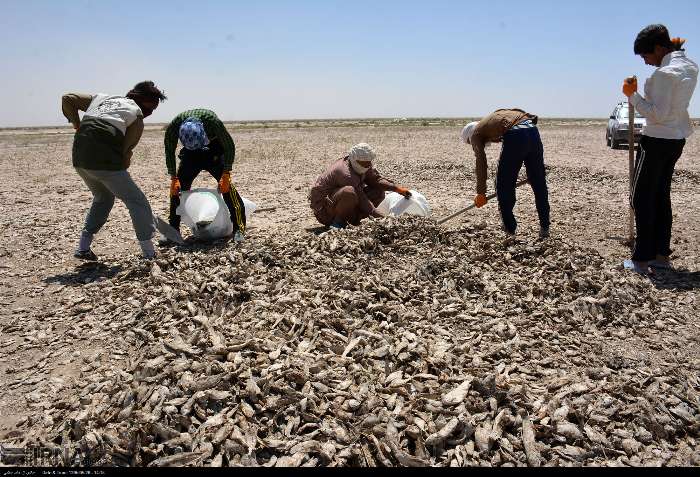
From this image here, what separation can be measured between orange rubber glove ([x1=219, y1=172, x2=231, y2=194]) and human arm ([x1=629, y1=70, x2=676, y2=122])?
4.23m

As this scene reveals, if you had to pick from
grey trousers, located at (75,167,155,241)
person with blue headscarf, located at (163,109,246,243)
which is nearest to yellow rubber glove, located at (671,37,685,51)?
person with blue headscarf, located at (163,109,246,243)

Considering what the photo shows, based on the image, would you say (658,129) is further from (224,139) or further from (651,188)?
(224,139)

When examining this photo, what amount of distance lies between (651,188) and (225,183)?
4.37 metres

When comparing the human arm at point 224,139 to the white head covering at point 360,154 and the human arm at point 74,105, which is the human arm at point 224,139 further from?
the white head covering at point 360,154

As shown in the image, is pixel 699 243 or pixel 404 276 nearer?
pixel 404 276

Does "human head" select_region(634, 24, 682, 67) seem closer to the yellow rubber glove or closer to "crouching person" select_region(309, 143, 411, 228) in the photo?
the yellow rubber glove

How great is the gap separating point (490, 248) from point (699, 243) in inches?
111

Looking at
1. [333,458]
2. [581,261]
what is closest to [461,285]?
[581,261]

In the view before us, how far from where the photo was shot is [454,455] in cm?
225

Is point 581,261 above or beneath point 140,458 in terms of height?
above

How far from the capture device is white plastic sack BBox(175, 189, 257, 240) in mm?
5539

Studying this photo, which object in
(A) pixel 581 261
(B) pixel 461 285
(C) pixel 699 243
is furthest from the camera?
(C) pixel 699 243

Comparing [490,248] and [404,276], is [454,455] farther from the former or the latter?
[490,248]
